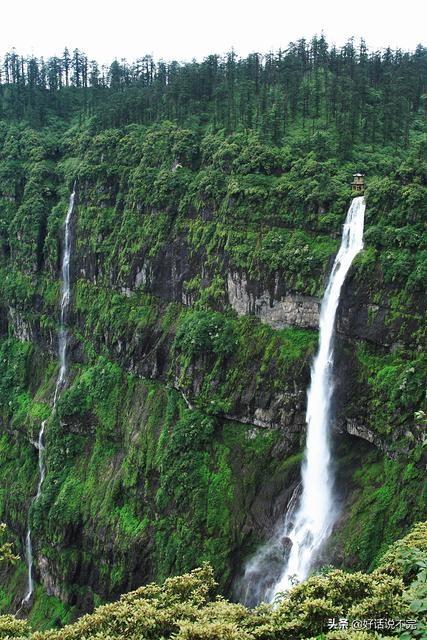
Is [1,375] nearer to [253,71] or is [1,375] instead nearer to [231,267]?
[231,267]

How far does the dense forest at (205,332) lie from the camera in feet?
89.0

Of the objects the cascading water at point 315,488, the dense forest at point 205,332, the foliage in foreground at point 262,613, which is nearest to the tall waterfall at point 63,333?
the dense forest at point 205,332

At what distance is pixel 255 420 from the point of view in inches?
1235

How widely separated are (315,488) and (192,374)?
8770 millimetres

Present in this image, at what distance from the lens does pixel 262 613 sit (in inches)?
496

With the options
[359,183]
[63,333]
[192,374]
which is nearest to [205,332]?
[192,374]

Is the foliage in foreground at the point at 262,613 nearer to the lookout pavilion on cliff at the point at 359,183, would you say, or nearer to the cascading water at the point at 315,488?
the cascading water at the point at 315,488

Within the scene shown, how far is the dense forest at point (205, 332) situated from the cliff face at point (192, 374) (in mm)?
100

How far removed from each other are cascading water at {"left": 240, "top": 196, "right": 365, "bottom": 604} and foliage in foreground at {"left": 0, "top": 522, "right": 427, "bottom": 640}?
45.3ft

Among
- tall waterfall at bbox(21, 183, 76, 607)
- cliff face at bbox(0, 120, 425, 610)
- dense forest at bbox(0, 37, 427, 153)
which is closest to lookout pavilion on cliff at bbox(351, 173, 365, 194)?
cliff face at bbox(0, 120, 425, 610)

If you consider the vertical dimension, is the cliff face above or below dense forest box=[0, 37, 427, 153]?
below

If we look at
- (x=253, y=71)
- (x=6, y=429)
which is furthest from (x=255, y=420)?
(x=253, y=71)

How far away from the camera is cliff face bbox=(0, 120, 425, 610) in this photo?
2736 centimetres

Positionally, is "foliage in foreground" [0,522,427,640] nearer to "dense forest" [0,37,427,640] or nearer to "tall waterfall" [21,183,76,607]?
"dense forest" [0,37,427,640]
